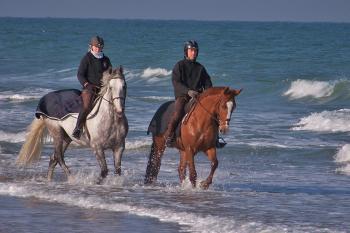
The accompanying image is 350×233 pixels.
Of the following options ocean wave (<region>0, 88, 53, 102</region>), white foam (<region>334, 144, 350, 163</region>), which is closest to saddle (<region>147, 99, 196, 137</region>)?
white foam (<region>334, 144, 350, 163</region>)

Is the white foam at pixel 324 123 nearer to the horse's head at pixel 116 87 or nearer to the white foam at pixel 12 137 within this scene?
the white foam at pixel 12 137

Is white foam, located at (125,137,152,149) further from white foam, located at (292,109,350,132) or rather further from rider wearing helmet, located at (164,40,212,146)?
rider wearing helmet, located at (164,40,212,146)

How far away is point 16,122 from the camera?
75.6 ft

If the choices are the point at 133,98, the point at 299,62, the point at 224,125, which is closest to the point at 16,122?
the point at 133,98

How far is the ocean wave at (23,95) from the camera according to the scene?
29.9 meters

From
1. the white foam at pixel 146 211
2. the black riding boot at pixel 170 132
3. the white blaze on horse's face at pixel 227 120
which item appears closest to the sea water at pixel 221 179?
the white foam at pixel 146 211

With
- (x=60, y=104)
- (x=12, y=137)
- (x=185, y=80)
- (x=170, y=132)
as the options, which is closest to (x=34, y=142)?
(x=60, y=104)

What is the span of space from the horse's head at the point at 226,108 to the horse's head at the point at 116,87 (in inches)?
51.4

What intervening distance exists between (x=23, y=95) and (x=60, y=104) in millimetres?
17281

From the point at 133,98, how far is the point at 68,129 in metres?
17.5

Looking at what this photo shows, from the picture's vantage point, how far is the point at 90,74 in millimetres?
13727

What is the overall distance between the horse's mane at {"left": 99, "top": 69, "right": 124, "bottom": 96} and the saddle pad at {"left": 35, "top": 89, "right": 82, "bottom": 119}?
642 millimetres

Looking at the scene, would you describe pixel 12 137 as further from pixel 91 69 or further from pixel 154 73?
pixel 154 73

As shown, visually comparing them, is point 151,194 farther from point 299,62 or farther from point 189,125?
point 299,62
